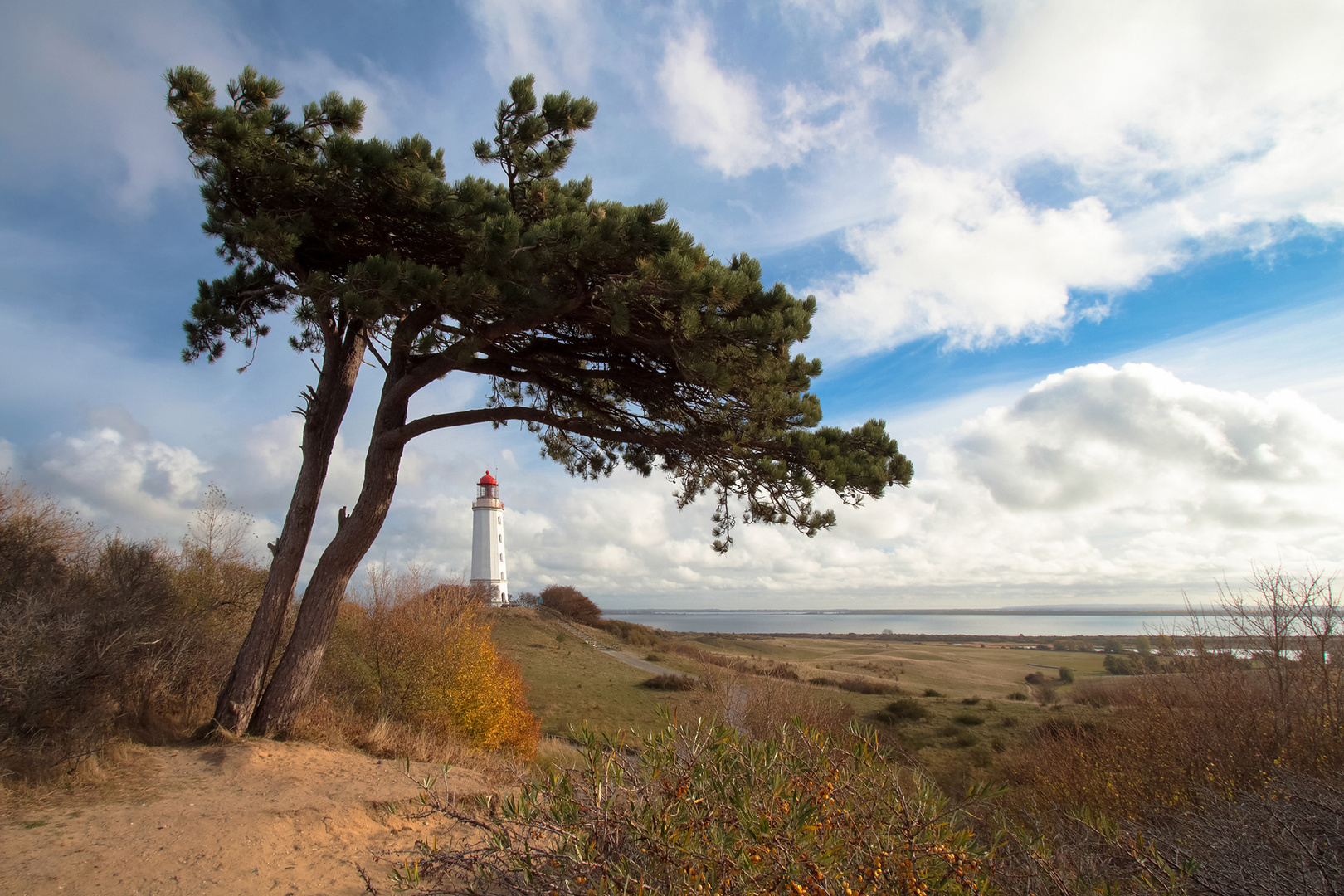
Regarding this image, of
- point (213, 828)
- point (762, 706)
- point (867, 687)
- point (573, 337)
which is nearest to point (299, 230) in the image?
point (573, 337)

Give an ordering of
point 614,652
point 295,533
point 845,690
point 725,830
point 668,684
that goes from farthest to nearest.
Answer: point 614,652, point 845,690, point 668,684, point 295,533, point 725,830

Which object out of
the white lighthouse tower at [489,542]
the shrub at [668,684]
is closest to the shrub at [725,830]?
the shrub at [668,684]

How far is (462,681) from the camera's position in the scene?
12453 millimetres

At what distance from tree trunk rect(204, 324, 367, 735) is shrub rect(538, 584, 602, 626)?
41311 millimetres

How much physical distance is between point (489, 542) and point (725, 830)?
39.7 m

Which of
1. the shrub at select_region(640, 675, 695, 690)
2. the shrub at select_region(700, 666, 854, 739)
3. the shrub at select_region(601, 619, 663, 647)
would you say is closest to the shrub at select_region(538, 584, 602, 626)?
the shrub at select_region(601, 619, 663, 647)

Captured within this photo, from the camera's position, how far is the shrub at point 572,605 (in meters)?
51.0

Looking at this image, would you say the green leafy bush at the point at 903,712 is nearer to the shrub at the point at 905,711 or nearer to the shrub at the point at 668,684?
the shrub at the point at 905,711

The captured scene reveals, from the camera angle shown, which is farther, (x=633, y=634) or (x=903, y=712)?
(x=633, y=634)

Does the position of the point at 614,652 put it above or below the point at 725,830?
below

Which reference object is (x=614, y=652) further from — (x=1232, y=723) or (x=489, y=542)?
(x=1232, y=723)

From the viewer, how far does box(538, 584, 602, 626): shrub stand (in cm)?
5095

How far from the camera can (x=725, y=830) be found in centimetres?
302

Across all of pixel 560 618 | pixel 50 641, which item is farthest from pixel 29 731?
pixel 560 618
